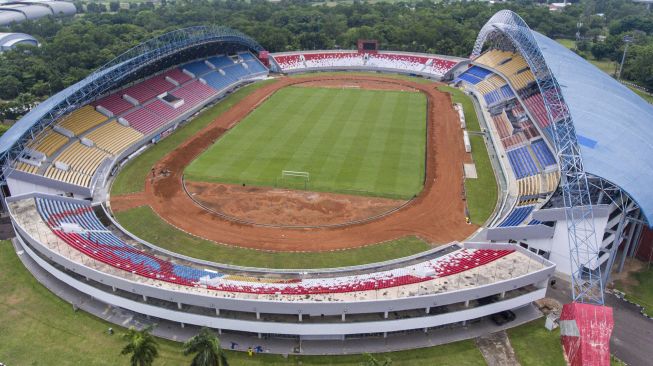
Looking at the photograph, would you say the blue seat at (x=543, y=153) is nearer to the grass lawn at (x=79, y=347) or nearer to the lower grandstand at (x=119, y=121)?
the grass lawn at (x=79, y=347)

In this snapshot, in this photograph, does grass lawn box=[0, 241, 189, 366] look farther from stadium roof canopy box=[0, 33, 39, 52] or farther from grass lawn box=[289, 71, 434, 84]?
stadium roof canopy box=[0, 33, 39, 52]

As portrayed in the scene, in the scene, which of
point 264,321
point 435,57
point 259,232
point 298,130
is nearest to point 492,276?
point 264,321

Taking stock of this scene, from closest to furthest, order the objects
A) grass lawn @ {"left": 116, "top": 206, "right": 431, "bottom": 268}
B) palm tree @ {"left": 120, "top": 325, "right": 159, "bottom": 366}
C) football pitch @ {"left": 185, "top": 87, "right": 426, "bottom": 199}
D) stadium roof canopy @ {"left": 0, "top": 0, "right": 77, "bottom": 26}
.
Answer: palm tree @ {"left": 120, "top": 325, "right": 159, "bottom": 366} < grass lawn @ {"left": 116, "top": 206, "right": 431, "bottom": 268} < football pitch @ {"left": 185, "top": 87, "right": 426, "bottom": 199} < stadium roof canopy @ {"left": 0, "top": 0, "right": 77, "bottom": 26}

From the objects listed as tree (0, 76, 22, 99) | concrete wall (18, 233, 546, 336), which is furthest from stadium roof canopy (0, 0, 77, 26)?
concrete wall (18, 233, 546, 336)

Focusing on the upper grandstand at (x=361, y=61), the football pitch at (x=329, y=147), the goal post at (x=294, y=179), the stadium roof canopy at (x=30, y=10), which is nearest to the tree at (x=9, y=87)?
the football pitch at (x=329, y=147)

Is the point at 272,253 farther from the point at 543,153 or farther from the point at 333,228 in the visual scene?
the point at 543,153

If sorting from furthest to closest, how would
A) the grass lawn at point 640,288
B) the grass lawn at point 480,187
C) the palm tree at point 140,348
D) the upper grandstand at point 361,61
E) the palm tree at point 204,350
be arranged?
1. the upper grandstand at point 361,61
2. the grass lawn at point 480,187
3. the grass lawn at point 640,288
4. the palm tree at point 140,348
5. the palm tree at point 204,350

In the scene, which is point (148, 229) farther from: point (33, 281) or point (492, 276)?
point (492, 276)
